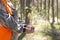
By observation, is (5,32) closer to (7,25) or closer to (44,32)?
(7,25)

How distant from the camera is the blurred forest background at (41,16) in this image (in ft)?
19.9

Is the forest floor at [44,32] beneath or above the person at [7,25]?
beneath

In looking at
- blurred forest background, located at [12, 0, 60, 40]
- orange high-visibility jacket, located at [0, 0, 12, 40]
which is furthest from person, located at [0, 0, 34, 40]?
blurred forest background, located at [12, 0, 60, 40]

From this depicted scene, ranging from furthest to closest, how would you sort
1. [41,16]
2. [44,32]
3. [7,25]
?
[41,16] < [44,32] < [7,25]

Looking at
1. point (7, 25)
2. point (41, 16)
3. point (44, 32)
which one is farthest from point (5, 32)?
point (41, 16)

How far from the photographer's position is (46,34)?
20.3 feet

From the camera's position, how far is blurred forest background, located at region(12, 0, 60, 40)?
6080 mm

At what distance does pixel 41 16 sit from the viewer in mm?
6758

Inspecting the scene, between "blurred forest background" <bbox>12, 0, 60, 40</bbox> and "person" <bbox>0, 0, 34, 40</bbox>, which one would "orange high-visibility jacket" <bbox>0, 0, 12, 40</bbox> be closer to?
"person" <bbox>0, 0, 34, 40</bbox>

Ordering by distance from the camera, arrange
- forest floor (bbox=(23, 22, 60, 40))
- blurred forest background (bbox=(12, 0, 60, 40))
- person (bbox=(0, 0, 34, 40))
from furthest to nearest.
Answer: blurred forest background (bbox=(12, 0, 60, 40)), forest floor (bbox=(23, 22, 60, 40)), person (bbox=(0, 0, 34, 40))

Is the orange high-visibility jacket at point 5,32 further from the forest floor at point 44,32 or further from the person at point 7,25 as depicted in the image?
the forest floor at point 44,32

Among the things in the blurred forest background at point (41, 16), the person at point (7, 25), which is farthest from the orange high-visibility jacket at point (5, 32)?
the blurred forest background at point (41, 16)

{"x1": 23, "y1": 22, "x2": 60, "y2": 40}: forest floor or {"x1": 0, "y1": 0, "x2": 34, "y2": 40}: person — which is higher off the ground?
{"x1": 0, "y1": 0, "x2": 34, "y2": 40}: person

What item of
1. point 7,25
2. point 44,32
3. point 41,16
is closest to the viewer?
point 7,25
